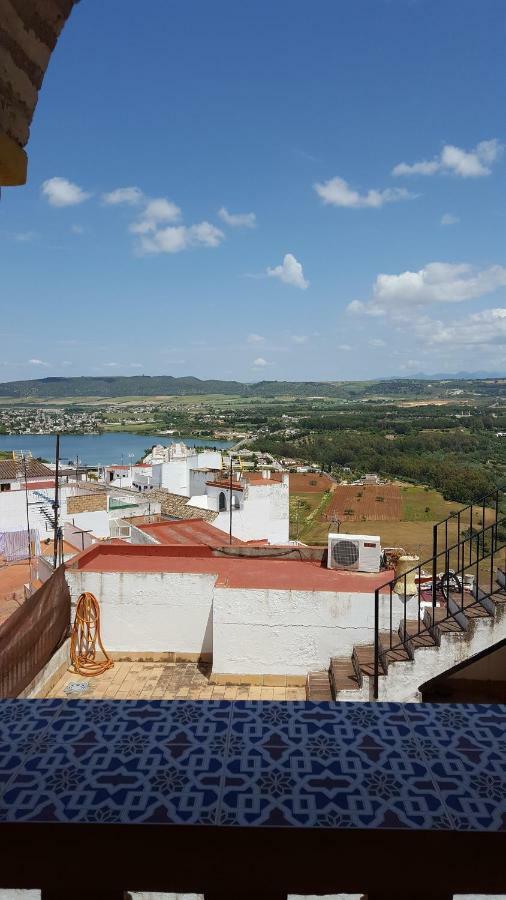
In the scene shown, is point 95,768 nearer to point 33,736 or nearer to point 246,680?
point 33,736

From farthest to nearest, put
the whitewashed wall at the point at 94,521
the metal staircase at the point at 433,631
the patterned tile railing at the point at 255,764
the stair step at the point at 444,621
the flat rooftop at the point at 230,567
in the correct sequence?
the whitewashed wall at the point at 94,521 → the flat rooftop at the point at 230,567 → the stair step at the point at 444,621 → the metal staircase at the point at 433,631 → the patterned tile railing at the point at 255,764

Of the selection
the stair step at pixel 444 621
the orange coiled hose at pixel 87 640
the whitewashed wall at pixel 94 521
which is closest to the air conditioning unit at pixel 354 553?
the stair step at pixel 444 621

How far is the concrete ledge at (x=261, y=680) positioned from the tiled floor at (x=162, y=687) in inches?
2.1

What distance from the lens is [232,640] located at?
6.27 m

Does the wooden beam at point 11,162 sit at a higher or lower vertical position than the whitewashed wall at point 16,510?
higher

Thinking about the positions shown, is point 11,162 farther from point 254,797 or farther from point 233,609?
point 233,609

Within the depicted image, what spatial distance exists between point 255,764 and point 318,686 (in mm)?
4961

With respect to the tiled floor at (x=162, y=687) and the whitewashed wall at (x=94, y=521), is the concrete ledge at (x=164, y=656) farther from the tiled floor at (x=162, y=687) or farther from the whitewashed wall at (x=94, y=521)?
the whitewashed wall at (x=94, y=521)

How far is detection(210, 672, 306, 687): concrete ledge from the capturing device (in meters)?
6.18

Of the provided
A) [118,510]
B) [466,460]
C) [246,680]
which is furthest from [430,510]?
[246,680]

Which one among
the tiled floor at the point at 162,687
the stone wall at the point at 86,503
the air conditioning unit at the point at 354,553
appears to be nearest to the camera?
the tiled floor at the point at 162,687

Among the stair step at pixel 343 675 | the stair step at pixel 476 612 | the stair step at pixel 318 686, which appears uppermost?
the stair step at pixel 476 612

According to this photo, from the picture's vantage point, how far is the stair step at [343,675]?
5.22 meters

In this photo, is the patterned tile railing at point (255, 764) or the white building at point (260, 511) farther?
the white building at point (260, 511)
